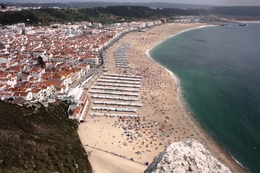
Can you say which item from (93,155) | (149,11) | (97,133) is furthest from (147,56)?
(149,11)

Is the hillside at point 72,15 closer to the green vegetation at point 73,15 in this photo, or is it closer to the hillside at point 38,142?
the green vegetation at point 73,15

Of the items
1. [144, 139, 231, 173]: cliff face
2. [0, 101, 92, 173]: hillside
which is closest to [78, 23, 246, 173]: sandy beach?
[0, 101, 92, 173]: hillside

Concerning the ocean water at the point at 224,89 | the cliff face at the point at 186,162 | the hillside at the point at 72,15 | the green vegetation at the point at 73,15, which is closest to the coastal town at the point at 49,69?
the ocean water at the point at 224,89

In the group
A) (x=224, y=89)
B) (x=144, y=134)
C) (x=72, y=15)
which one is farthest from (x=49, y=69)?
(x=72, y=15)

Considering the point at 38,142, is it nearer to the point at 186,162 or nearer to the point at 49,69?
the point at 186,162

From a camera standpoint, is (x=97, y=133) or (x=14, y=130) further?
(x=97, y=133)

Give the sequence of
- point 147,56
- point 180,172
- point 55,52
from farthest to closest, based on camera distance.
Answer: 1. point 147,56
2. point 55,52
3. point 180,172

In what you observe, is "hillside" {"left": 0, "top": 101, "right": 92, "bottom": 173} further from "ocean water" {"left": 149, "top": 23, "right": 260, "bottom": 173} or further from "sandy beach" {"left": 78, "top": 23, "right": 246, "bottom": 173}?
"ocean water" {"left": 149, "top": 23, "right": 260, "bottom": 173}

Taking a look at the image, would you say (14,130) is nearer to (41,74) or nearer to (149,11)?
(41,74)
